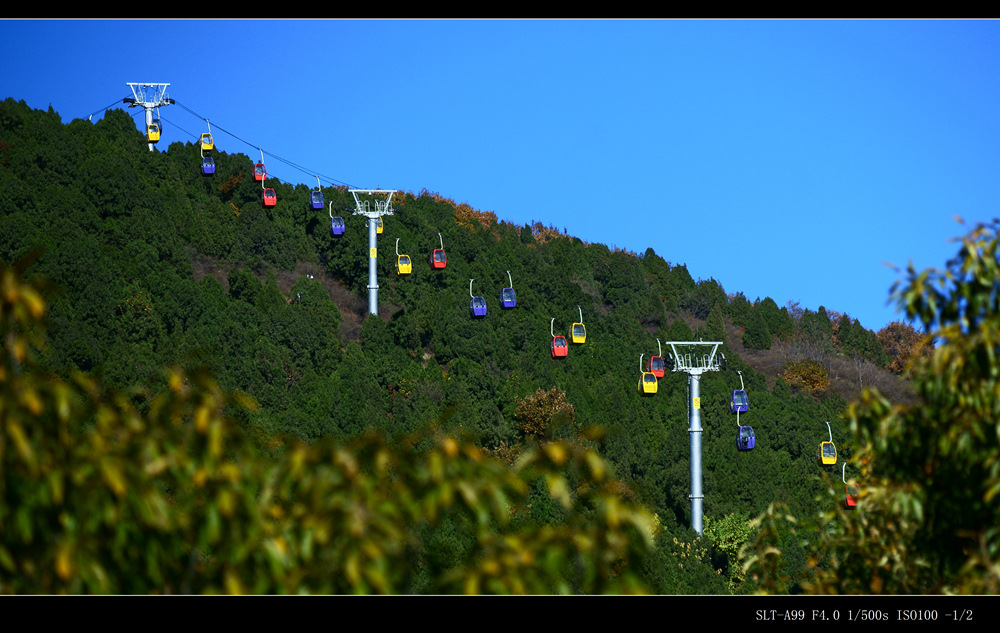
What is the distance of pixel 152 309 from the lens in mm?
47375

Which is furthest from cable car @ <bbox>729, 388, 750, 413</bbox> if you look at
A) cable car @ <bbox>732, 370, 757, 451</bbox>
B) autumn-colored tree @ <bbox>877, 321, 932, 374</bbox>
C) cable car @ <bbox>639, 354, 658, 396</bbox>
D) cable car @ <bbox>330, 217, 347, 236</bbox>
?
autumn-colored tree @ <bbox>877, 321, 932, 374</bbox>

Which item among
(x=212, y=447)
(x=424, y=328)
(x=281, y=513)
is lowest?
(x=281, y=513)

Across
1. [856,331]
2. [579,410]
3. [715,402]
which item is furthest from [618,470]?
[856,331]

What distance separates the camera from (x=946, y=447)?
521cm

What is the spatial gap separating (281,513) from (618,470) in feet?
136

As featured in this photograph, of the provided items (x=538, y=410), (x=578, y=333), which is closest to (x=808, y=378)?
(x=578, y=333)

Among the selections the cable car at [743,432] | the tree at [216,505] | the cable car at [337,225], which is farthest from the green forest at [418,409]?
the cable car at [337,225]

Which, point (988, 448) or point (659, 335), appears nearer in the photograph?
point (988, 448)

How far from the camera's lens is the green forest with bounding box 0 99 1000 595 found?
13.6ft

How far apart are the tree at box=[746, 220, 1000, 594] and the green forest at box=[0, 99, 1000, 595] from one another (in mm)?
17

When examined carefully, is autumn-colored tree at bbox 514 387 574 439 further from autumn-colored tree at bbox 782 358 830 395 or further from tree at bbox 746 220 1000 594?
tree at bbox 746 220 1000 594

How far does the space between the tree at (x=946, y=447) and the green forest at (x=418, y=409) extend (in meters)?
0.02
